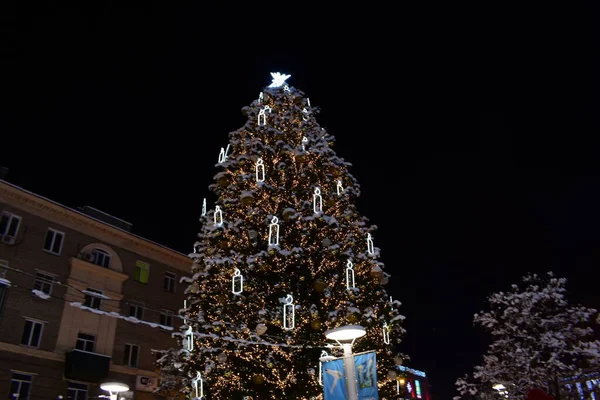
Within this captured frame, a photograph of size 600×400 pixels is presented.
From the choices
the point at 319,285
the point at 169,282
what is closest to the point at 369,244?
the point at 319,285

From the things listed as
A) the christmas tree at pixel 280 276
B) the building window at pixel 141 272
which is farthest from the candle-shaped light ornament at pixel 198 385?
the building window at pixel 141 272

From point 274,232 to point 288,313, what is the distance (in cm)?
276

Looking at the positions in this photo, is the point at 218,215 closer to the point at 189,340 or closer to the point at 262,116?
the point at 189,340

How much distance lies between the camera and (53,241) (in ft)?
86.8

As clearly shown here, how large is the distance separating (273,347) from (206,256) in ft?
14.2

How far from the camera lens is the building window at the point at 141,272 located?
30.2m

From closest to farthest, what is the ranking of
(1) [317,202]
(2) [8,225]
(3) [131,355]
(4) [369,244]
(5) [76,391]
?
(1) [317,202] < (4) [369,244] < (2) [8,225] < (5) [76,391] < (3) [131,355]

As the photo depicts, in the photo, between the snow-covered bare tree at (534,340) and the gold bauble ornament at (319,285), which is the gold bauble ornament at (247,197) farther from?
the snow-covered bare tree at (534,340)

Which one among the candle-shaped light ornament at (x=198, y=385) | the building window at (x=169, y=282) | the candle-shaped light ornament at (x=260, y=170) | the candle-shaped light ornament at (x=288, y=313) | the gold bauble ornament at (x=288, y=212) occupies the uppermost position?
the building window at (x=169, y=282)

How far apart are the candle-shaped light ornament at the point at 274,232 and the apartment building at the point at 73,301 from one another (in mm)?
9206

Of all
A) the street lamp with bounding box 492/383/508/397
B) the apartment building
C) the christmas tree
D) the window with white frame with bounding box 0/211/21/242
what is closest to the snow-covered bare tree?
the street lamp with bounding box 492/383/508/397

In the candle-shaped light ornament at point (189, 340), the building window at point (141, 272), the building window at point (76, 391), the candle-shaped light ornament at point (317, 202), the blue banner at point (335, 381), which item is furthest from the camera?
the building window at point (141, 272)

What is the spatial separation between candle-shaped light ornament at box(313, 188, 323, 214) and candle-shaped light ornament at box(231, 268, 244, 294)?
334 centimetres

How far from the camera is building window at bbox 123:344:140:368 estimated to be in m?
27.9
